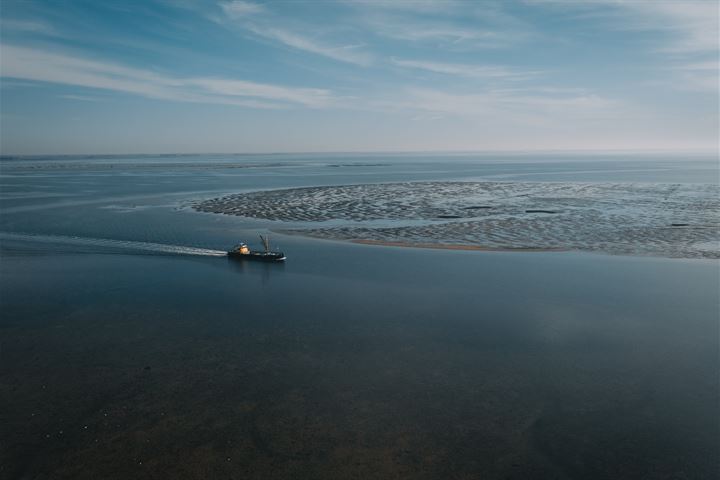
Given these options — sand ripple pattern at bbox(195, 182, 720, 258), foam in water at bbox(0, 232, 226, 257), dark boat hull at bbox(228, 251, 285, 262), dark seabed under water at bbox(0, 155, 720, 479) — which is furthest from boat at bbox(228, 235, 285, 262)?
sand ripple pattern at bbox(195, 182, 720, 258)

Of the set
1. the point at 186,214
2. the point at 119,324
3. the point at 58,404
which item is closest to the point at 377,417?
the point at 58,404

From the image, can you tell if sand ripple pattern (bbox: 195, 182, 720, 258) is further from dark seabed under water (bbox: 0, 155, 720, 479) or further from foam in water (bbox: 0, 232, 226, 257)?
foam in water (bbox: 0, 232, 226, 257)

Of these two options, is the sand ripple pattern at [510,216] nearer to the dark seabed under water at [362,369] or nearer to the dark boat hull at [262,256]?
the dark seabed under water at [362,369]

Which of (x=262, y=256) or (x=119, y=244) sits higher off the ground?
(x=262, y=256)

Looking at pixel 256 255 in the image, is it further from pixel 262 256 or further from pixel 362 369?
pixel 362 369

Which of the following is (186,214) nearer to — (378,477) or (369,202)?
(369,202)

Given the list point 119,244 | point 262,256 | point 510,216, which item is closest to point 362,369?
point 262,256

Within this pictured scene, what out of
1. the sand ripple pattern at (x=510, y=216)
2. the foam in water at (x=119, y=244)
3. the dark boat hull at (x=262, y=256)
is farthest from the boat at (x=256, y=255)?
the sand ripple pattern at (x=510, y=216)
